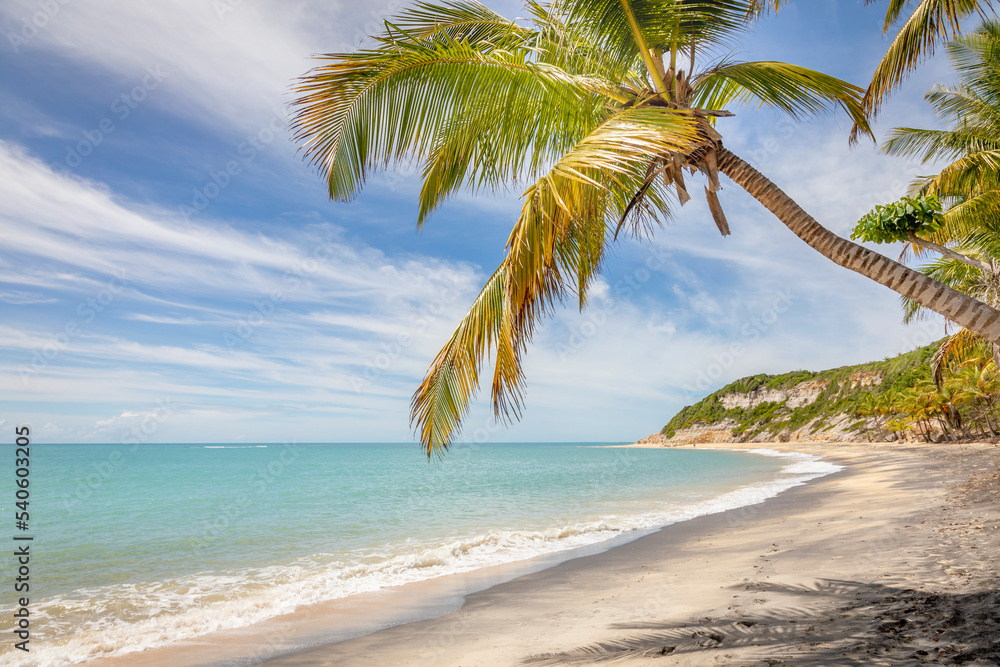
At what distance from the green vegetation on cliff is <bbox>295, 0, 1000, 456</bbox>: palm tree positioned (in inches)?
2020

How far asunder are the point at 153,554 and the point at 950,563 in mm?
12380

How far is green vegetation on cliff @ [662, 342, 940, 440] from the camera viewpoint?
55.5 m

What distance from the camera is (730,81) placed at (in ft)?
17.4

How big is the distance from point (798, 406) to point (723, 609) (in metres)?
82.8

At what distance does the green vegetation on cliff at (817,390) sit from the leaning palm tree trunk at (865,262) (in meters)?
51.3

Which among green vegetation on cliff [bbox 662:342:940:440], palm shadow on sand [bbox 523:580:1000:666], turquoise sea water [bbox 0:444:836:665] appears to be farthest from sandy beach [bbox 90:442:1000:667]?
green vegetation on cliff [bbox 662:342:940:440]

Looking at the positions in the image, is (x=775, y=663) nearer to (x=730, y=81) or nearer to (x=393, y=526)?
(x=730, y=81)

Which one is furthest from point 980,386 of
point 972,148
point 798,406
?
point 798,406

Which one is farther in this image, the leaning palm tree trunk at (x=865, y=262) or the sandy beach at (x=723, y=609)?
the sandy beach at (x=723, y=609)

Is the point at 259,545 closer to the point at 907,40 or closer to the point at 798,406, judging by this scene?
the point at 907,40

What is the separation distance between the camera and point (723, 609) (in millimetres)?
4633

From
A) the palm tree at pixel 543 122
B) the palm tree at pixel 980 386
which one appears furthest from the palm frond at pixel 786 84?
the palm tree at pixel 980 386

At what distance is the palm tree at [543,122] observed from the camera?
351 cm

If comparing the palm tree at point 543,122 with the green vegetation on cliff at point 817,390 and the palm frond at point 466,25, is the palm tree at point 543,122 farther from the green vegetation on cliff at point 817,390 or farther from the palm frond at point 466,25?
the green vegetation on cliff at point 817,390
